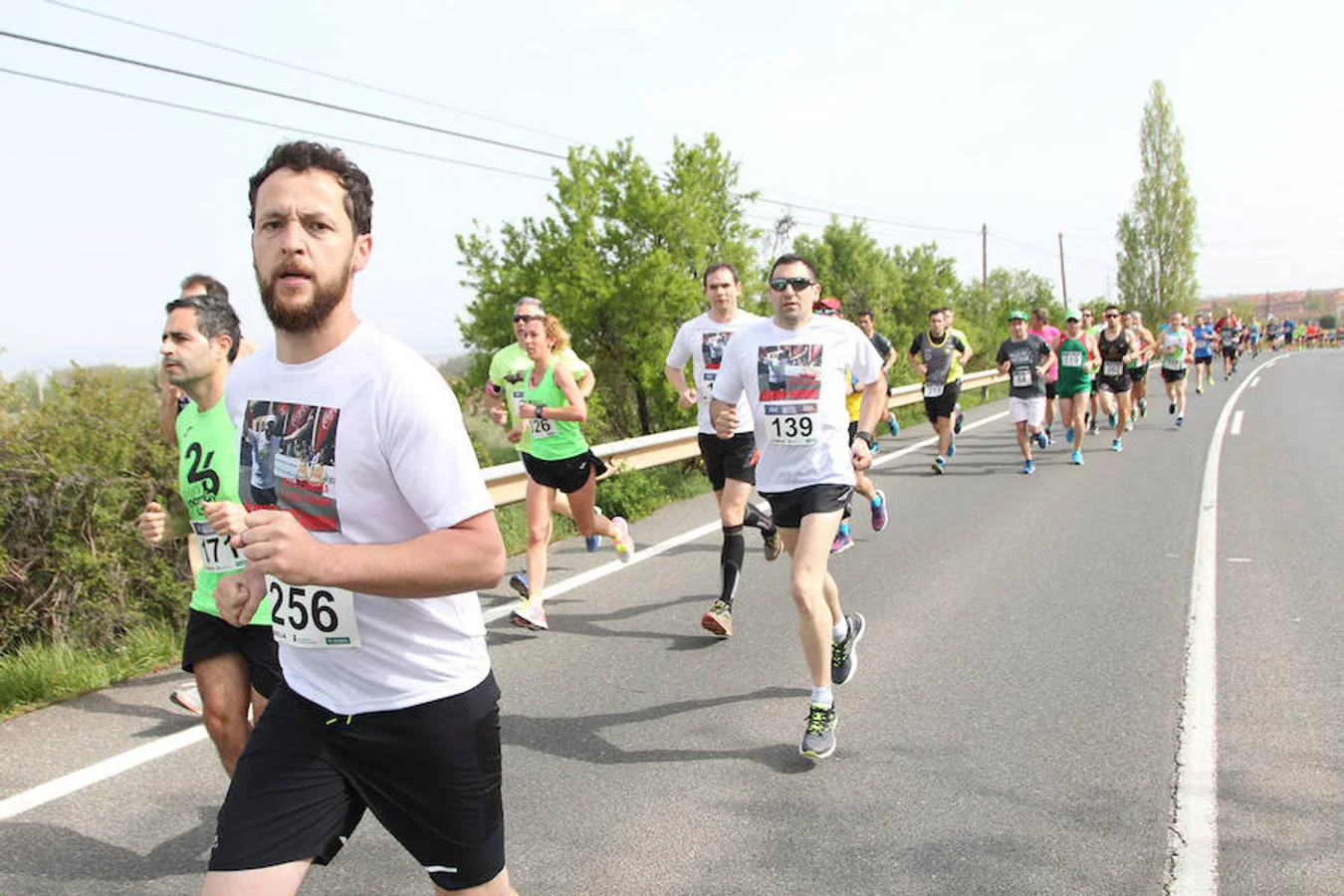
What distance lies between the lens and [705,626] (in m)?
6.27

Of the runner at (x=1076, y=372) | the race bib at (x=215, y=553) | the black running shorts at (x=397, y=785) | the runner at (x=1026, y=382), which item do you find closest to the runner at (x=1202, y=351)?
the runner at (x=1076, y=372)

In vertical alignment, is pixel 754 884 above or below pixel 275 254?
below

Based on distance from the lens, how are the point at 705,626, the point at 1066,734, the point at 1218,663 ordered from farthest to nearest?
the point at 705,626 → the point at 1218,663 → the point at 1066,734

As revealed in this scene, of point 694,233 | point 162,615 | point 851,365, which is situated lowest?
point 162,615

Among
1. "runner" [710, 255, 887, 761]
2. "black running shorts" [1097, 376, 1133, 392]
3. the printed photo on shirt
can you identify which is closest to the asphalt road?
"runner" [710, 255, 887, 761]

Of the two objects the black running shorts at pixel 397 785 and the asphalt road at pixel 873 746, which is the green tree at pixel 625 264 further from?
the black running shorts at pixel 397 785

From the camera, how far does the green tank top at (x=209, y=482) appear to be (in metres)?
3.53

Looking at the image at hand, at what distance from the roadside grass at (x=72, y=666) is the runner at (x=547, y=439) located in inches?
78.8

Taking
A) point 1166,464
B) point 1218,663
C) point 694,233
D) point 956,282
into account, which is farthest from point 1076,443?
point 956,282

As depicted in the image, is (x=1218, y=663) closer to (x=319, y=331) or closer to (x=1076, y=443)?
(x=319, y=331)

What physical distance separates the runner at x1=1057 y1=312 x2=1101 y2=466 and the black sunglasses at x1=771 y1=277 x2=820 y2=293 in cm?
1025

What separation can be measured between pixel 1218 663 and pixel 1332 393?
75.6ft

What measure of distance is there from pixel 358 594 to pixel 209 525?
125cm

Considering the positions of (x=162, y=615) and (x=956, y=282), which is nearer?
(x=162, y=615)
